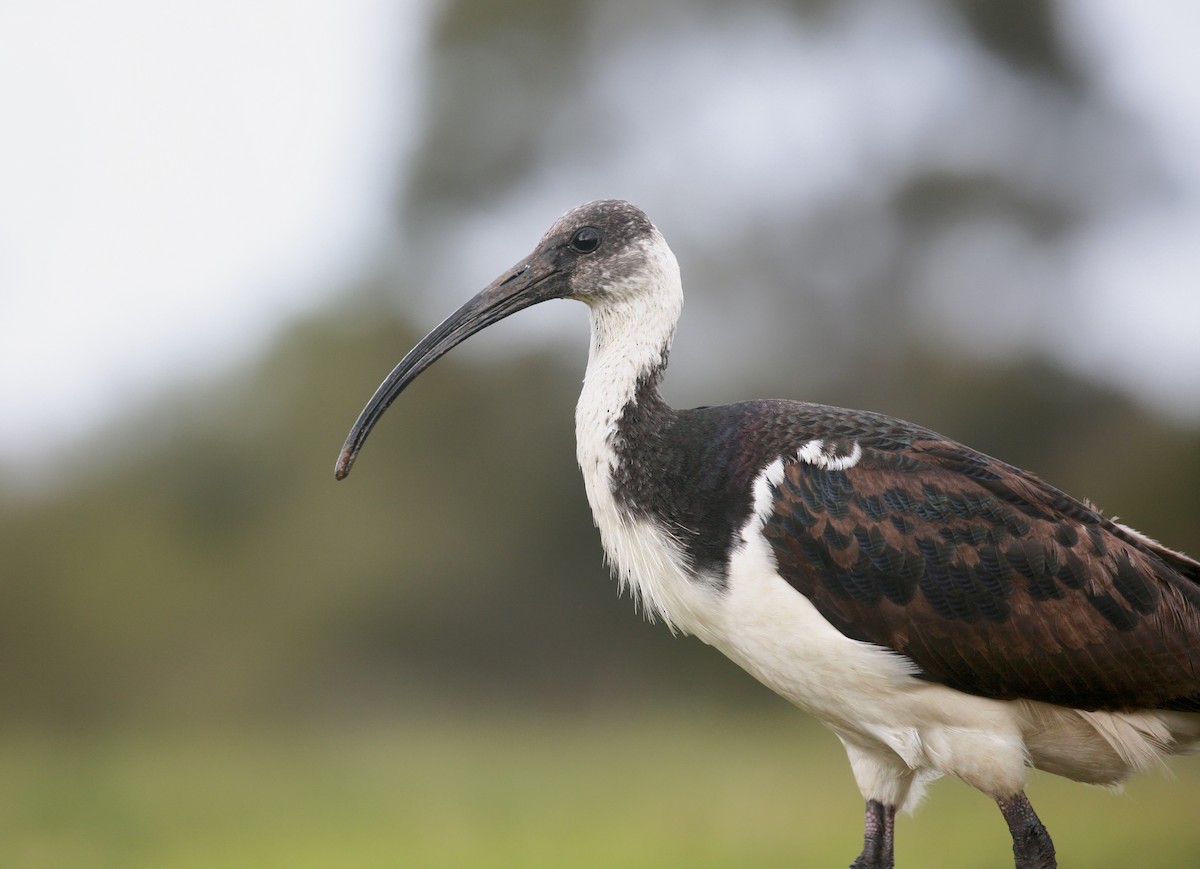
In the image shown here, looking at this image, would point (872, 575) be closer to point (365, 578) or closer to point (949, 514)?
point (949, 514)

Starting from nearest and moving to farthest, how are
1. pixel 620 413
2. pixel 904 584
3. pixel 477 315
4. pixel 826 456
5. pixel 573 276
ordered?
pixel 904 584 < pixel 826 456 < pixel 620 413 < pixel 573 276 < pixel 477 315

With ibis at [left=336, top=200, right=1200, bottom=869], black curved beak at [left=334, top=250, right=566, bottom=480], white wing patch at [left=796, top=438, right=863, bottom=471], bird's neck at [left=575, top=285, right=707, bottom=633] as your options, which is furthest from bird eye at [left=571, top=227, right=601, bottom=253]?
white wing patch at [left=796, top=438, right=863, bottom=471]

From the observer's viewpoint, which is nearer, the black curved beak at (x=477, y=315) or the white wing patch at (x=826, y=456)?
the white wing patch at (x=826, y=456)

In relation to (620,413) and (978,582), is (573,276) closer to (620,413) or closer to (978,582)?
(620,413)

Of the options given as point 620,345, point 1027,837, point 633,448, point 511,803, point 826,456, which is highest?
point 620,345

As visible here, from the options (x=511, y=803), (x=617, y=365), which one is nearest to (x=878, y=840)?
(x=617, y=365)

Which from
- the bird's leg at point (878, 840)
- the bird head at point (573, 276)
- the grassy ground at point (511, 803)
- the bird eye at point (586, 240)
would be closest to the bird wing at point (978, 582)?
the bird's leg at point (878, 840)

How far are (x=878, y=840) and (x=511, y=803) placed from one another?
25.6 ft

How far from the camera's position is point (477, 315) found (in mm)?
7402

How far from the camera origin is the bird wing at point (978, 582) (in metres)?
6.41

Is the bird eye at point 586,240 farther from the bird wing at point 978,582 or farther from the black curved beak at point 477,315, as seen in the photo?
the bird wing at point 978,582

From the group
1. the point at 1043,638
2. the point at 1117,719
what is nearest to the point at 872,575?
the point at 1043,638

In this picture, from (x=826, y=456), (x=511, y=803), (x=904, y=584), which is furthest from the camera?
(x=511, y=803)

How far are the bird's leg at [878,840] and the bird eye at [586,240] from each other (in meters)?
3.29
